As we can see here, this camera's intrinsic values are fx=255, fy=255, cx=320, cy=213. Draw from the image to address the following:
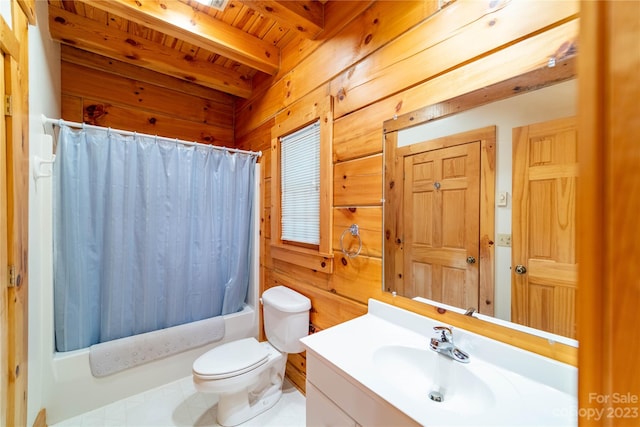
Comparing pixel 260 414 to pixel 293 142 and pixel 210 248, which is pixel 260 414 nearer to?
pixel 210 248

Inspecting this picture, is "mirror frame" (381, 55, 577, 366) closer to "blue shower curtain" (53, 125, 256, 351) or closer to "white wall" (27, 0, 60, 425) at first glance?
"blue shower curtain" (53, 125, 256, 351)

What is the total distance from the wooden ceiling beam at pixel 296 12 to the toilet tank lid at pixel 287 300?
1.67m

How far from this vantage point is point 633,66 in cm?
28

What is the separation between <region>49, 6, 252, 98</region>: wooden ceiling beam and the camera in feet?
5.50

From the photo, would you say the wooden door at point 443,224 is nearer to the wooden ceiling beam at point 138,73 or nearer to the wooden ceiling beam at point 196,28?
the wooden ceiling beam at point 196,28

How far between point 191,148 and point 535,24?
2020 mm

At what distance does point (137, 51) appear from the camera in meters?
1.91

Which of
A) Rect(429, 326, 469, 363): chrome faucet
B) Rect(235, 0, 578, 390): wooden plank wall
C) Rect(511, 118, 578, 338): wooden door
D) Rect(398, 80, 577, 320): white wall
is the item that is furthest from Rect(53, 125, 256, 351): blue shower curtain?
Rect(511, 118, 578, 338): wooden door

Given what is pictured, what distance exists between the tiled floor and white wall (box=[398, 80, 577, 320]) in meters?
A: 1.43

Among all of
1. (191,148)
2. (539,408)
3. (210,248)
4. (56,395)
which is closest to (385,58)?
(539,408)

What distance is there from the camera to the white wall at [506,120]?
2.47 ft

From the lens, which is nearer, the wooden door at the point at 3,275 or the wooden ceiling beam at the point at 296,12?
the wooden door at the point at 3,275

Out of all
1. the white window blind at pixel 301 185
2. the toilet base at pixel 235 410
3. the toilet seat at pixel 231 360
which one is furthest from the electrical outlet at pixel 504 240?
the toilet base at pixel 235 410

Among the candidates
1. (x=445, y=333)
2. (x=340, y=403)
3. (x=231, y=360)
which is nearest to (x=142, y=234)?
(x=231, y=360)
